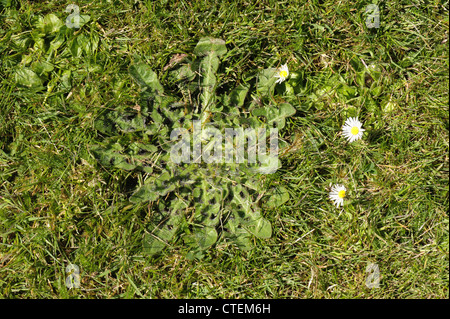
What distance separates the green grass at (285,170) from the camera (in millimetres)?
2615

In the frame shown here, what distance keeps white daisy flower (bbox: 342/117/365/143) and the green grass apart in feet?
0.14

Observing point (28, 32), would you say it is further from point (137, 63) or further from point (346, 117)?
point (346, 117)

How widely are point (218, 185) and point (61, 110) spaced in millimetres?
982

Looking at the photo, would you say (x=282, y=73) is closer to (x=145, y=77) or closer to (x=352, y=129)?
(x=352, y=129)

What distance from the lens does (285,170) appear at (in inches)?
104

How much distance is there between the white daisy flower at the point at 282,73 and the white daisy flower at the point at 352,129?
42 centimetres

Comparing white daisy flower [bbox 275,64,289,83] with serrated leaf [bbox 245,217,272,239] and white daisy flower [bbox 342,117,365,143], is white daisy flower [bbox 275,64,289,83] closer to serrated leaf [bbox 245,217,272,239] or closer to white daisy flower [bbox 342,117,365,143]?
white daisy flower [bbox 342,117,365,143]

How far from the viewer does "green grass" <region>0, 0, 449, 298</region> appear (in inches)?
103

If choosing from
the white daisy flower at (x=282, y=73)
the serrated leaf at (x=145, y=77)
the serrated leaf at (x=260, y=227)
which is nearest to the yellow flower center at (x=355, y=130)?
the white daisy flower at (x=282, y=73)

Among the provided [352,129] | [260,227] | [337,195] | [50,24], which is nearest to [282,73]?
[352,129]

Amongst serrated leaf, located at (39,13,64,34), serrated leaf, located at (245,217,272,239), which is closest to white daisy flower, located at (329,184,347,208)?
serrated leaf, located at (245,217,272,239)

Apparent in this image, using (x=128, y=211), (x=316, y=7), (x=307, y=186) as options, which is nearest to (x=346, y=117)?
(x=307, y=186)

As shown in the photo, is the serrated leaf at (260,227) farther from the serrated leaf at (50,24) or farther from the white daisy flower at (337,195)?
the serrated leaf at (50,24)
